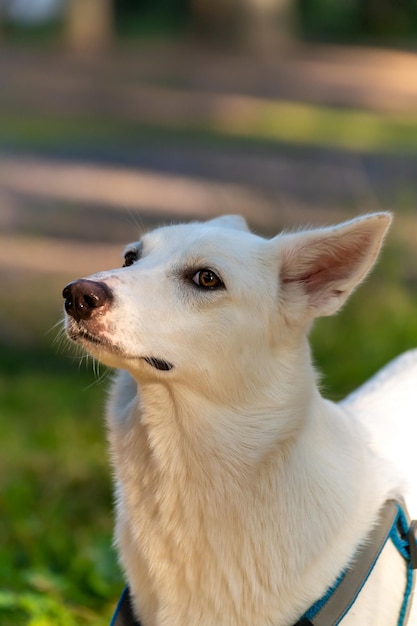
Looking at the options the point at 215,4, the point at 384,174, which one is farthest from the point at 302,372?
the point at 215,4

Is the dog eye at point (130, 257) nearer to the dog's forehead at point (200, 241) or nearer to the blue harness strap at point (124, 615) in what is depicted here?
the dog's forehead at point (200, 241)

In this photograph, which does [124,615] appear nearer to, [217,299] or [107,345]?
[107,345]

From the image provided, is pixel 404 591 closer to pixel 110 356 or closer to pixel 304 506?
pixel 304 506

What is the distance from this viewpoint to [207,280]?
3.17 metres

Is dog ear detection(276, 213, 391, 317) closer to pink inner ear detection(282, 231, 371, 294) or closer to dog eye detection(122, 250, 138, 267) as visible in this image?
pink inner ear detection(282, 231, 371, 294)

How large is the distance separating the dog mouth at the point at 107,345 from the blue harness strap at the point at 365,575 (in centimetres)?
83

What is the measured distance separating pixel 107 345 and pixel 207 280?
0.41 metres

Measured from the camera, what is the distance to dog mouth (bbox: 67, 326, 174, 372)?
2.95m

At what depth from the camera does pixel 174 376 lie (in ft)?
10.0

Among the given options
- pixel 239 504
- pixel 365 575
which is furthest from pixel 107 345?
pixel 365 575

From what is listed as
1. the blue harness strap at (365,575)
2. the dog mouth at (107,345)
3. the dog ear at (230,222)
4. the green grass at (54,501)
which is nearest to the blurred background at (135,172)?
the green grass at (54,501)

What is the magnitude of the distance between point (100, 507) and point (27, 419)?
4.80 feet

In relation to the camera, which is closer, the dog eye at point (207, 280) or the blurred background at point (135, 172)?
the dog eye at point (207, 280)

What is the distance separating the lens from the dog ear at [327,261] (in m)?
3.08
